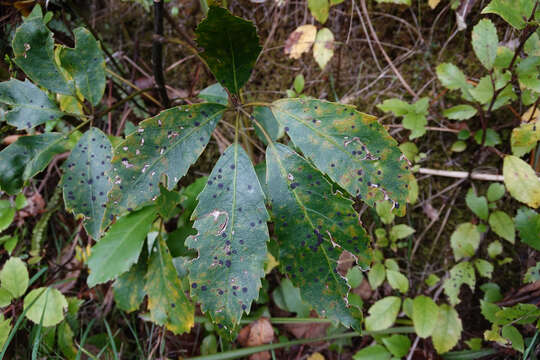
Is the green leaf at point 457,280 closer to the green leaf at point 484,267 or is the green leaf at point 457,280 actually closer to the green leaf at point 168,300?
the green leaf at point 484,267

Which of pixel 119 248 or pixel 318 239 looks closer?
pixel 318 239

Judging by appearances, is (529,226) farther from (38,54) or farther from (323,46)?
(38,54)

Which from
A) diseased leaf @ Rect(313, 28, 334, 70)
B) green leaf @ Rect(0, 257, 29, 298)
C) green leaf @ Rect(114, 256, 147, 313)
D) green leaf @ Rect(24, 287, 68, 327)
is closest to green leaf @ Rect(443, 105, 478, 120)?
diseased leaf @ Rect(313, 28, 334, 70)

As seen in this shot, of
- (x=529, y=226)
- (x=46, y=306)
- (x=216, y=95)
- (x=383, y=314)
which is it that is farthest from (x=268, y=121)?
(x=46, y=306)

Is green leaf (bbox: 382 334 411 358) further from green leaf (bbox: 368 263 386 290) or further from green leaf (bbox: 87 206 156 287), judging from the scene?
green leaf (bbox: 87 206 156 287)

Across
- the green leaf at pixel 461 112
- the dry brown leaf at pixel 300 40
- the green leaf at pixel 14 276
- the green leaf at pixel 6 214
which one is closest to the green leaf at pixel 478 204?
the green leaf at pixel 461 112

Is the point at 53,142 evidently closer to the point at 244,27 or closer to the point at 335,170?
the point at 244,27

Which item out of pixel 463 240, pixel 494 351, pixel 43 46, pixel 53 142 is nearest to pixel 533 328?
pixel 494 351
